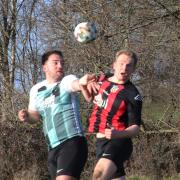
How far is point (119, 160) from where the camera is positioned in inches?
198

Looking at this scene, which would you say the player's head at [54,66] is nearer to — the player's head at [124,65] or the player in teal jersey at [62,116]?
the player in teal jersey at [62,116]

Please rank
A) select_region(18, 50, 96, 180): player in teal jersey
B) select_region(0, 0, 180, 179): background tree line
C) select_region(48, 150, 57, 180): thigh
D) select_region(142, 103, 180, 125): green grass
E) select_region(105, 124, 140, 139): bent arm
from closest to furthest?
select_region(105, 124, 140, 139): bent arm < select_region(18, 50, 96, 180): player in teal jersey < select_region(48, 150, 57, 180): thigh < select_region(0, 0, 180, 179): background tree line < select_region(142, 103, 180, 125): green grass

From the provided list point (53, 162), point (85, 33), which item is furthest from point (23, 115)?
point (85, 33)

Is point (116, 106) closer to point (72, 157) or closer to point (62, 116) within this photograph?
point (62, 116)

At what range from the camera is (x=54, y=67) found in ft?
16.5

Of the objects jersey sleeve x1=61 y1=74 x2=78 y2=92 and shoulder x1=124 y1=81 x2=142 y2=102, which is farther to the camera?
shoulder x1=124 y1=81 x2=142 y2=102

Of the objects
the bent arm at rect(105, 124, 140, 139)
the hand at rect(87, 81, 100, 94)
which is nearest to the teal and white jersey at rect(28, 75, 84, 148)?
the hand at rect(87, 81, 100, 94)

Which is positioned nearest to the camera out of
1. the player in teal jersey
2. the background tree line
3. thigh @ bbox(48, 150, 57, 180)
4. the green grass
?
the player in teal jersey

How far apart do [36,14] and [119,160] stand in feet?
27.6

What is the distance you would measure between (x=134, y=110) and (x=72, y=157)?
76cm

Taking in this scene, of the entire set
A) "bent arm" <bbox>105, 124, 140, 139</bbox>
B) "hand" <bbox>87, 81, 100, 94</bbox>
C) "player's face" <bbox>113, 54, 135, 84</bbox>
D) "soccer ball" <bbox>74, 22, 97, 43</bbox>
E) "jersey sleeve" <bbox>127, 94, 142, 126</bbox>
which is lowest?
"bent arm" <bbox>105, 124, 140, 139</bbox>

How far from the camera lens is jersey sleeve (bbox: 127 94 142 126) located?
16.0 ft

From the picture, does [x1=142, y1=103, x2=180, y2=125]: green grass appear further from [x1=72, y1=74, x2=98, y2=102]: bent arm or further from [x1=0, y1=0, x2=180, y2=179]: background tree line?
[x1=72, y1=74, x2=98, y2=102]: bent arm

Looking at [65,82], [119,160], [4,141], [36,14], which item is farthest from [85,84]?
A: [36,14]
